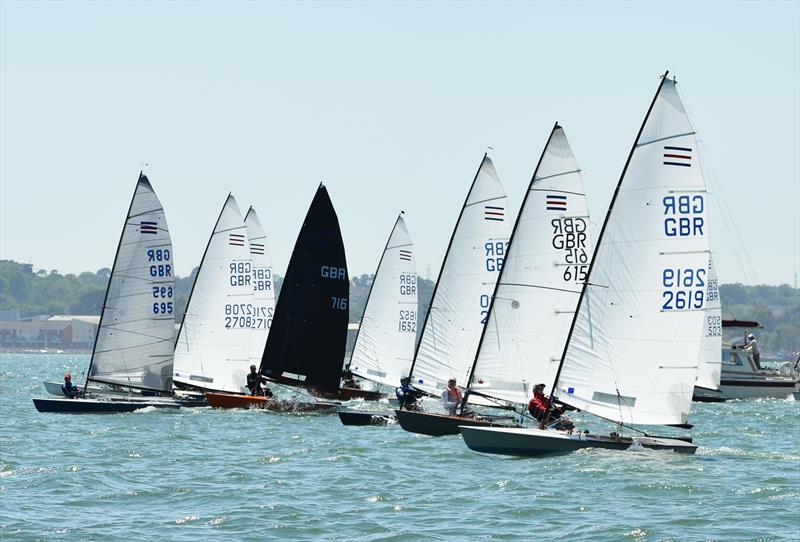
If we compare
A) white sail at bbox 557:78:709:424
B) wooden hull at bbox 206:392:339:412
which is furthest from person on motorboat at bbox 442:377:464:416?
wooden hull at bbox 206:392:339:412

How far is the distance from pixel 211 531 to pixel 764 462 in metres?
13.4

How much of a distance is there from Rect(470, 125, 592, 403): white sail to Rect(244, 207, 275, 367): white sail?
1692 cm

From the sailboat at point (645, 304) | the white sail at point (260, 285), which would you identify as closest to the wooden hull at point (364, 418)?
the sailboat at point (645, 304)

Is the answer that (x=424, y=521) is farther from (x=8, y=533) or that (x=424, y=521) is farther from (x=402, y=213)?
(x=402, y=213)

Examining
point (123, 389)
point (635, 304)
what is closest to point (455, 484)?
point (635, 304)

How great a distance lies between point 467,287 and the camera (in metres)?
38.3

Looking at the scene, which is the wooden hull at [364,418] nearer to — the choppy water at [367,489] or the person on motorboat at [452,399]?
the choppy water at [367,489]

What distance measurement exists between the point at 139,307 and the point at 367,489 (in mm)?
18272

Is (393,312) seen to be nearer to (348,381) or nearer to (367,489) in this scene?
(348,381)

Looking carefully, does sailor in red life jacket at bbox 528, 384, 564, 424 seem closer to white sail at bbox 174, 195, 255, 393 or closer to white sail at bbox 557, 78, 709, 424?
white sail at bbox 557, 78, 709, 424

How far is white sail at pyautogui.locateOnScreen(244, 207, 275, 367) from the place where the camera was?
48.8 m

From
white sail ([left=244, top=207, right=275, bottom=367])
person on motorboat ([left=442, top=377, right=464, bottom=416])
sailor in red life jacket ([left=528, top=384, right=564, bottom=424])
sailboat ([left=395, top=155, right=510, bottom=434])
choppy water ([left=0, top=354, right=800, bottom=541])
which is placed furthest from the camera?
white sail ([left=244, top=207, right=275, bottom=367])

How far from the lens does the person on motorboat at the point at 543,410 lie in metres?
28.5

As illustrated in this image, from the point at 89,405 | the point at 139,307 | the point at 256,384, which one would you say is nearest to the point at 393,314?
the point at 256,384
